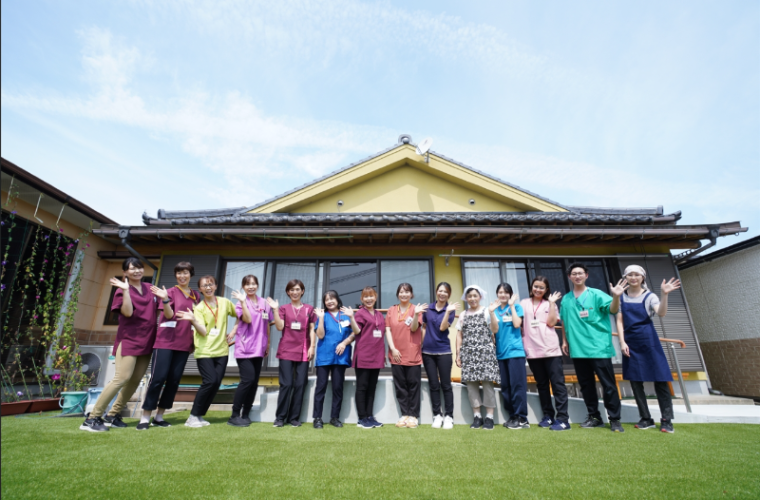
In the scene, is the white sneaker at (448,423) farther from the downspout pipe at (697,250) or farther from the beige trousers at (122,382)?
the downspout pipe at (697,250)

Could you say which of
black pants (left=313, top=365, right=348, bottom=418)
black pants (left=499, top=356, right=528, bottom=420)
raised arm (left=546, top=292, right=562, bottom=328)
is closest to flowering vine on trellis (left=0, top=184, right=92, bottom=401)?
black pants (left=313, top=365, right=348, bottom=418)

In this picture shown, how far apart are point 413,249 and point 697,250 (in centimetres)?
506

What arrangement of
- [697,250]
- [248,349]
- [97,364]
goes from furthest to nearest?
[697,250] → [97,364] → [248,349]

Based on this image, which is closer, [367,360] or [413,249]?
[367,360]

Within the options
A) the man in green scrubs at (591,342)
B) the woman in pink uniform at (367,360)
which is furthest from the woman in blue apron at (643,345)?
the woman in pink uniform at (367,360)

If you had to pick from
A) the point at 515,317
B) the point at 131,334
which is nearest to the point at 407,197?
the point at 515,317

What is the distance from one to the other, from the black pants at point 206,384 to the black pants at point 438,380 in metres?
2.12

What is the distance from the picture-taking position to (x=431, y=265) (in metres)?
6.99

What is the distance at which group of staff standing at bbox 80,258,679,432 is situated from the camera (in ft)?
12.5

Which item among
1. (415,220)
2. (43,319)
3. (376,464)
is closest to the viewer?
(376,464)

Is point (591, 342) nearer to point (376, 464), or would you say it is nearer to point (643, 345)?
point (643, 345)

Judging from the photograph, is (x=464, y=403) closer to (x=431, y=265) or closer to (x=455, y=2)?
(x=431, y=265)

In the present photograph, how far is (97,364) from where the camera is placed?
668 centimetres

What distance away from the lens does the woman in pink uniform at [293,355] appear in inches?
160
